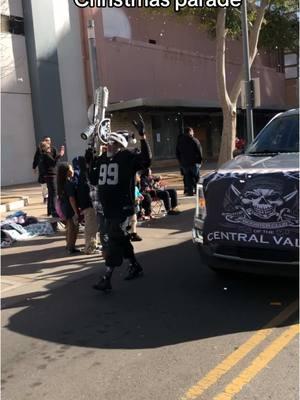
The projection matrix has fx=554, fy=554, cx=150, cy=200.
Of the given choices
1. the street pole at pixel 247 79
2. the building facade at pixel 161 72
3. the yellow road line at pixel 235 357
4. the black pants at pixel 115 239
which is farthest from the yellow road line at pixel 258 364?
the building facade at pixel 161 72

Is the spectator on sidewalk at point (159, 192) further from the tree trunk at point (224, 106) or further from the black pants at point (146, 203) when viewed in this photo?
the tree trunk at point (224, 106)

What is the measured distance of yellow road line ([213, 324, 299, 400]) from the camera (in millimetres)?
3684

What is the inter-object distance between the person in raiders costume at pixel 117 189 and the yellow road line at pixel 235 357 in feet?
6.54

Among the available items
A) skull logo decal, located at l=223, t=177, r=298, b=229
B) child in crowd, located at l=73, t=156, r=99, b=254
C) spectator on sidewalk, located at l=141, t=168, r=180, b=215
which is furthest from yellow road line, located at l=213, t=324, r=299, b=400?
spectator on sidewalk, located at l=141, t=168, r=180, b=215

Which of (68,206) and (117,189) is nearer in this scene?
(117,189)

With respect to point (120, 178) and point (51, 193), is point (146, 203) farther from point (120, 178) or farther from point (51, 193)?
point (120, 178)

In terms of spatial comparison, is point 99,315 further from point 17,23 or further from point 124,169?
point 17,23

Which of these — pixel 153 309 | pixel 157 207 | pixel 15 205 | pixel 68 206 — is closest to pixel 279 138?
pixel 153 309

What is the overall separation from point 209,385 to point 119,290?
262 cm

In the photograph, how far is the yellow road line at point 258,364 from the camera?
3684 mm

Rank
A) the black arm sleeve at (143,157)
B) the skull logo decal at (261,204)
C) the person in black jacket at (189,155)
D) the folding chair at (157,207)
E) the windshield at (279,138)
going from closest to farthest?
the skull logo decal at (261,204), the black arm sleeve at (143,157), the windshield at (279,138), the folding chair at (157,207), the person in black jacket at (189,155)

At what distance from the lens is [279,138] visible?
6.68 metres

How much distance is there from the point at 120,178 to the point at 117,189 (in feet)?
0.43

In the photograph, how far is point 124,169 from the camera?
624 cm
